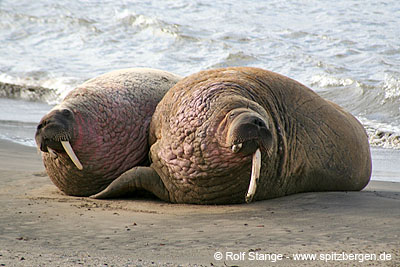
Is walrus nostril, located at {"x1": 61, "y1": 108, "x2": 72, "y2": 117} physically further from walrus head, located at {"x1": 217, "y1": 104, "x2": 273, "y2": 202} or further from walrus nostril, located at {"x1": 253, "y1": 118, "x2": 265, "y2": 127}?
walrus nostril, located at {"x1": 253, "y1": 118, "x2": 265, "y2": 127}

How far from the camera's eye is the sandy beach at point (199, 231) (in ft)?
9.71

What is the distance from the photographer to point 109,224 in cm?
375

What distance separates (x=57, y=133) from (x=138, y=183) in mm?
730

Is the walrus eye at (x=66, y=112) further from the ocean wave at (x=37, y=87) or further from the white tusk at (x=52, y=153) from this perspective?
the ocean wave at (x=37, y=87)

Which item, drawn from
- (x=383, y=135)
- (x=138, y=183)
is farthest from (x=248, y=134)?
(x=383, y=135)

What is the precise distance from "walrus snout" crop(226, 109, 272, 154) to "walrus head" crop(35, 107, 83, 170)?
1320 mm

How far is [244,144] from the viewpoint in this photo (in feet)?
13.1

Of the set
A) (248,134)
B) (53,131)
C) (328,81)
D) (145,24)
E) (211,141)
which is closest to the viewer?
(248,134)

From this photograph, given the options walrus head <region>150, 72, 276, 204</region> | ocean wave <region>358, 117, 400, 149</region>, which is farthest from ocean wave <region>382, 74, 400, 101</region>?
walrus head <region>150, 72, 276, 204</region>

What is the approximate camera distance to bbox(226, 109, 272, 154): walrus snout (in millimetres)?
3951

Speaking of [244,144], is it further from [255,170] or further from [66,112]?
[66,112]

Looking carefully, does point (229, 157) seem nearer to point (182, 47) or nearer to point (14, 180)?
point (14, 180)

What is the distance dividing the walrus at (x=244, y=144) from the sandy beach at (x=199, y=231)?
0.14 metres

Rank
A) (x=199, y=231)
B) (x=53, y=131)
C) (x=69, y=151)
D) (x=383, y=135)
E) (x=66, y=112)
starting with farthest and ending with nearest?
(x=383, y=135) < (x=66, y=112) < (x=69, y=151) < (x=53, y=131) < (x=199, y=231)
